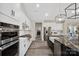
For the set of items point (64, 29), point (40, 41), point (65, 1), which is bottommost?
point (40, 41)

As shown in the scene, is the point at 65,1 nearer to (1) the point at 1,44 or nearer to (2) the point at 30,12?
(2) the point at 30,12

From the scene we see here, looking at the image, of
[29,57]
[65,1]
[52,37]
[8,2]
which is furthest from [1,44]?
[65,1]

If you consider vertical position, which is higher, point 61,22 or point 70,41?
point 61,22

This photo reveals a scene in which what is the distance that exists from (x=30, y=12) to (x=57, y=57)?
91 centimetres

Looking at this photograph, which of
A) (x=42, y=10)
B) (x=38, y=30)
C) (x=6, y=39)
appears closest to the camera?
(x=6, y=39)

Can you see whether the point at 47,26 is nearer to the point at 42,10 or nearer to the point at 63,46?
the point at 42,10

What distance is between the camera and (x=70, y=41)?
1.91m

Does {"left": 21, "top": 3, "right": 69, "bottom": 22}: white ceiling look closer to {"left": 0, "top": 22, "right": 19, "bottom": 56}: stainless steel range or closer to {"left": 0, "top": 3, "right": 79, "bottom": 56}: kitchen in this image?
{"left": 0, "top": 3, "right": 79, "bottom": 56}: kitchen

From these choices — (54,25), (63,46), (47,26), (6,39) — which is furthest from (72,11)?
(6,39)

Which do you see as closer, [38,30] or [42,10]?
[42,10]

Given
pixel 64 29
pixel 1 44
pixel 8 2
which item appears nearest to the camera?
pixel 1 44

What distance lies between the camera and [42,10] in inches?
74.4

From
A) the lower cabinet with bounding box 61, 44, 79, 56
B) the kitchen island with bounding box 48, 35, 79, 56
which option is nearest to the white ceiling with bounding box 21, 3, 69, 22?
the kitchen island with bounding box 48, 35, 79, 56

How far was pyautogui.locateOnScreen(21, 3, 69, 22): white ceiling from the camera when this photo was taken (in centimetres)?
175
